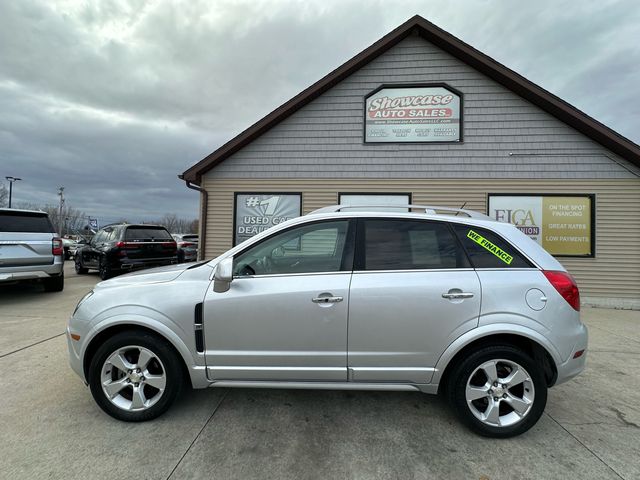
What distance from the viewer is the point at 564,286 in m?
2.49

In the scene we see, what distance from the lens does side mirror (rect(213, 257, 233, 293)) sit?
2389 mm

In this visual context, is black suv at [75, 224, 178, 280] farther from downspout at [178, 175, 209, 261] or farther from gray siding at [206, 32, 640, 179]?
gray siding at [206, 32, 640, 179]

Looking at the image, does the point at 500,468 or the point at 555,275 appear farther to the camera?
the point at 555,275

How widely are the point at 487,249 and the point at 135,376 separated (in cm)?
296

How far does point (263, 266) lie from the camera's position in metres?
2.67

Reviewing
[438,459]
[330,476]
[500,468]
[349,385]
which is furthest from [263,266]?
[500,468]

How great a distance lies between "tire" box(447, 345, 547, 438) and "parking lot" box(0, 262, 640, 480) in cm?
12

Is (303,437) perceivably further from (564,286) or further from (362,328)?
(564,286)

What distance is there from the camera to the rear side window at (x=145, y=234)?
9172 mm

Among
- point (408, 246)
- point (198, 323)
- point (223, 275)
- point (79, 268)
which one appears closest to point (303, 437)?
point (198, 323)

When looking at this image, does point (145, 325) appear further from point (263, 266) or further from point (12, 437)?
point (12, 437)

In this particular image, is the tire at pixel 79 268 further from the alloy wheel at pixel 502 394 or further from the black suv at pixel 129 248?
the alloy wheel at pixel 502 394

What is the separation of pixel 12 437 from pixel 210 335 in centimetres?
157

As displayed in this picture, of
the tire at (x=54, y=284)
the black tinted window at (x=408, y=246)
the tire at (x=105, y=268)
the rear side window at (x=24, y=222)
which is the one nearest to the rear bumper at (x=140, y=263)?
the tire at (x=105, y=268)
